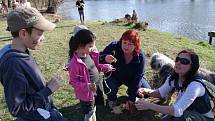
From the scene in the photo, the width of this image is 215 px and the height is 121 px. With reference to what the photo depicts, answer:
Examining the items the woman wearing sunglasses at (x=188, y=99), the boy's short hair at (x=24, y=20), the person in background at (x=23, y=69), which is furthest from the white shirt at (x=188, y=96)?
the boy's short hair at (x=24, y=20)

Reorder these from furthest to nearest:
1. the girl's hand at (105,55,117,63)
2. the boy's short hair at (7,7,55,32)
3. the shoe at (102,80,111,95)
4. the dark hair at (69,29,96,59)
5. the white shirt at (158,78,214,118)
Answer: the shoe at (102,80,111,95), the girl's hand at (105,55,117,63), the dark hair at (69,29,96,59), the white shirt at (158,78,214,118), the boy's short hair at (7,7,55,32)

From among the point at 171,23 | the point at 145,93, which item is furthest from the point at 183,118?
the point at 171,23

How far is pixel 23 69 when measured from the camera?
8.43 ft

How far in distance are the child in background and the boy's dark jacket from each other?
115cm

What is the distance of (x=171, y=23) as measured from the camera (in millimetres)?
22469

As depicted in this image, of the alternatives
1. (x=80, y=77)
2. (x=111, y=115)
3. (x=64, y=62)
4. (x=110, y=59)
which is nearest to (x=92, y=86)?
(x=80, y=77)

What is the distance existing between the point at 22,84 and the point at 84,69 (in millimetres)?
1397

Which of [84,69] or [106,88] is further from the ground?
[84,69]

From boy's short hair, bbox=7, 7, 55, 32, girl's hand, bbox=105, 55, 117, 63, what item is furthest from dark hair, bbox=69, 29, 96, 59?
boy's short hair, bbox=7, 7, 55, 32

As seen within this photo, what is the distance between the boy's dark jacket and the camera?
99.2 inches

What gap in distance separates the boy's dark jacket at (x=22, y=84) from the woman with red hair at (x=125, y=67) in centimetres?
195

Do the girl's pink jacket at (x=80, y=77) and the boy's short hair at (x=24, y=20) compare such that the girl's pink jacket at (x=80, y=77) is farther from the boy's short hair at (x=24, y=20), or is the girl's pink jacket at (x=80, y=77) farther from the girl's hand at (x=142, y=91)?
the boy's short hair at (x=24, y=20)

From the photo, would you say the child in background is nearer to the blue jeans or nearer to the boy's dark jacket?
the blue jeans

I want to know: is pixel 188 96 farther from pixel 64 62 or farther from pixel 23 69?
pixel 64 62
